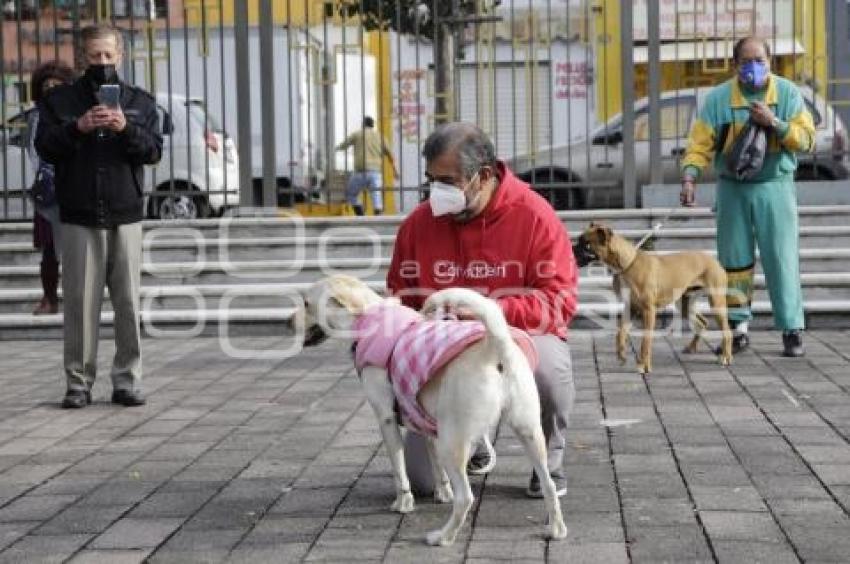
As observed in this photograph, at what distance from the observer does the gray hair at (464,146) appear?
540 centimetres

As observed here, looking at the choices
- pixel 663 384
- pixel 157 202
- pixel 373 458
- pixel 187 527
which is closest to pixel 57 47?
pixel 157 202

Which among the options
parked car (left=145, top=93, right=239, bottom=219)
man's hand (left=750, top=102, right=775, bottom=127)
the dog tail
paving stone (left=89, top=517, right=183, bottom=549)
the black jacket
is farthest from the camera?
parked car (left=145, top=93, right=239, bottom=219)

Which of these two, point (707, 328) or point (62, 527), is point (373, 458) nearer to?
point (62, 527)

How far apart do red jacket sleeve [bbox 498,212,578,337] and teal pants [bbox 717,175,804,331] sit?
4.30 metres

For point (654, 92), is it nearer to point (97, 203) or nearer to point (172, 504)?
point (97, 203)

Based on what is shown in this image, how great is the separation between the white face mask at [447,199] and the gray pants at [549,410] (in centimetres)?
57

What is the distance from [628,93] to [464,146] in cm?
808

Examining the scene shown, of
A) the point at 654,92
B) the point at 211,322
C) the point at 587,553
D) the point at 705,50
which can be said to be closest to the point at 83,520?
the point at 587,553

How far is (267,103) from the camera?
13.4 meters

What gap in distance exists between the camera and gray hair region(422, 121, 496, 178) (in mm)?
5402

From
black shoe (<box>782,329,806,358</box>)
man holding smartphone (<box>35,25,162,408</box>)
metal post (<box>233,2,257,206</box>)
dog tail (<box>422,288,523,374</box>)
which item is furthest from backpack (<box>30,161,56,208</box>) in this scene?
dog tail (<box>422,288,523,374</box>)

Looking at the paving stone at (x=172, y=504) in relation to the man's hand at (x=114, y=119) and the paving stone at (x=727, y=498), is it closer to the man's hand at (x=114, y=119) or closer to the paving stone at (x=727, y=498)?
the paving stone at (x=727, y=498)

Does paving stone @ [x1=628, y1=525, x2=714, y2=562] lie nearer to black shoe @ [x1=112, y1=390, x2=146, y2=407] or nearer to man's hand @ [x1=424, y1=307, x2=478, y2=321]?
man's hand @ [x1=424, y1=307, x2=478, y2=321]

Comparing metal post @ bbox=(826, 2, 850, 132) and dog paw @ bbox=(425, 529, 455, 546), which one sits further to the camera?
metal post @ bbox=(826, 2, 850, 132)
